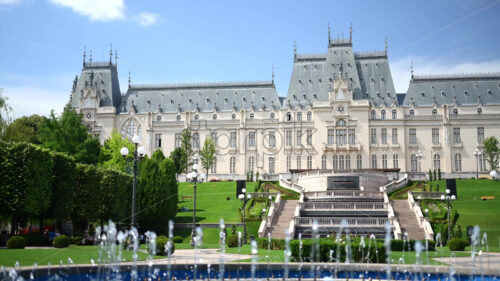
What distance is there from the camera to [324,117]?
275ft

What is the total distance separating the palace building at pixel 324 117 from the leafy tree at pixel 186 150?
17.5 ft

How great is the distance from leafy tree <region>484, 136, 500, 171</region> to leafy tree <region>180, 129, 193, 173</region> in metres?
41.3

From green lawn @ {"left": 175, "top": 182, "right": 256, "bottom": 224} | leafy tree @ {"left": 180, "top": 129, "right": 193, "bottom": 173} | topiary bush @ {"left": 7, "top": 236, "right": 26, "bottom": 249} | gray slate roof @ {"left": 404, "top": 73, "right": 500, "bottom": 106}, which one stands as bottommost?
topiary bush @ {"left": 7, "top": 236, "right": 26, "bottom": 249}

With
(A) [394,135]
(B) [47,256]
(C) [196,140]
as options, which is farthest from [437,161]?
(B) [47,256]

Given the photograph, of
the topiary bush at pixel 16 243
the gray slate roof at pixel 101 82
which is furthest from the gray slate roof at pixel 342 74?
the topiary bush at pixel 16 243

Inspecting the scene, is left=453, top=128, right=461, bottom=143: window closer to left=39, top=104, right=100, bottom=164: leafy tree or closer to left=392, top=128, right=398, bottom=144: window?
left=392, top=128, right=398, bottom=144: window

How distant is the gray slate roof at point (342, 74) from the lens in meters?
85.2

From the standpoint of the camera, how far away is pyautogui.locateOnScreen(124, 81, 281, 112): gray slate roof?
296ft

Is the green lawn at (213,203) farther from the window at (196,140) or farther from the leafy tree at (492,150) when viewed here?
the leafy tree at (492,150)

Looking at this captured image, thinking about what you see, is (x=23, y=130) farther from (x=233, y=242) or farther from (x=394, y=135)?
(x=394, y=135)

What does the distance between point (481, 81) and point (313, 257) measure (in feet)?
224

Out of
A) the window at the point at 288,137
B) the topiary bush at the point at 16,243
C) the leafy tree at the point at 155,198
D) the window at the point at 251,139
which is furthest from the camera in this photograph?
the window at the point at 251,139

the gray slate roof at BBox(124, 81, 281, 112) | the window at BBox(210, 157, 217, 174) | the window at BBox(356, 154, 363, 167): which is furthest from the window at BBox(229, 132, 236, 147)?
the window at BBox(356, 154, 363, 167)

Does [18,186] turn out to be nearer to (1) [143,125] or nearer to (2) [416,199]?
(2) [416,199]
